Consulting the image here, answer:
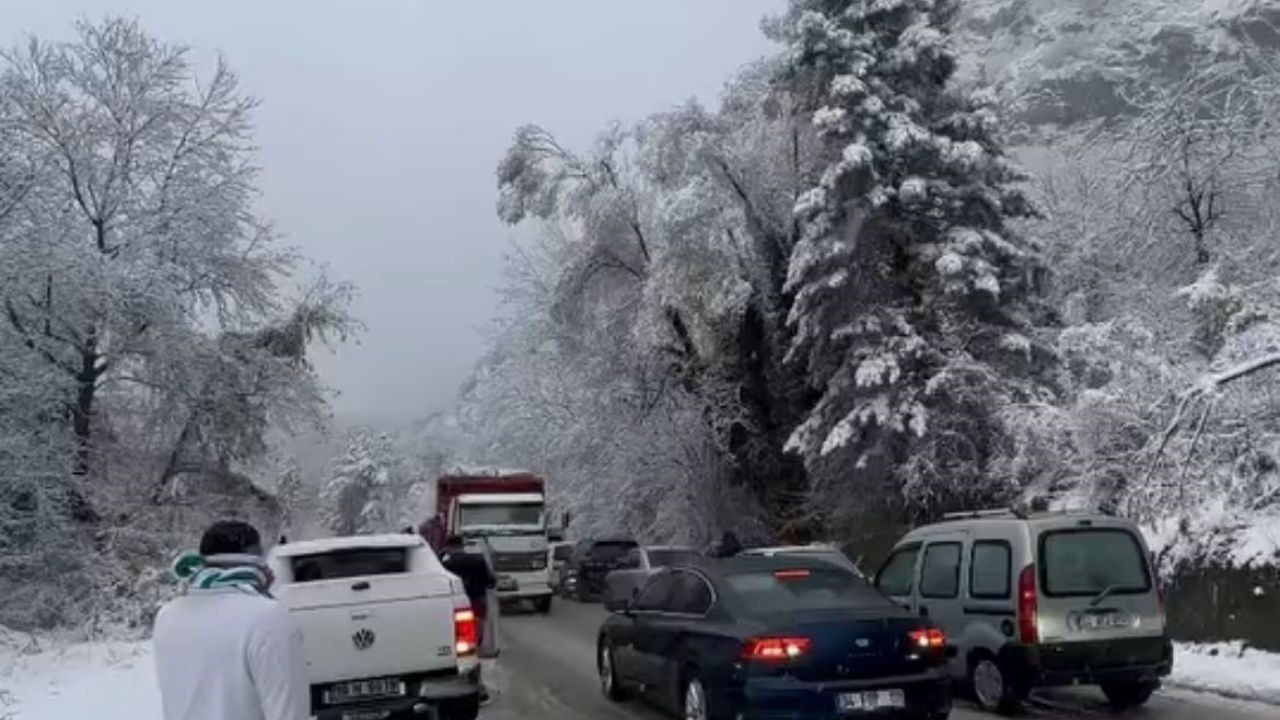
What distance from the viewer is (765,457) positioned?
3697cm

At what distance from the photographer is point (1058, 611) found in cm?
1218

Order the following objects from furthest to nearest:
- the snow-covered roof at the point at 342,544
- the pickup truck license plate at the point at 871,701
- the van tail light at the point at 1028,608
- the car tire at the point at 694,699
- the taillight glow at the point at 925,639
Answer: the van tail light at the point at 1028,608 < the snow-covered roof at the point at 342,544 < the car tire at the point at 694,699 < the taillight glow at the point at 925,639 < the pickup truck license plate at the point at 871,701

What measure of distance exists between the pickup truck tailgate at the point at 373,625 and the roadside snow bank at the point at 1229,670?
332 inches

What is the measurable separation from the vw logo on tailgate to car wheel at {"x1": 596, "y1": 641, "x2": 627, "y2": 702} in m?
Answer: 4.06

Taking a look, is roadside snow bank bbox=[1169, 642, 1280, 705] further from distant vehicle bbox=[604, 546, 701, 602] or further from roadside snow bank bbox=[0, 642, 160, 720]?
distant vehicle bbox=[604, 546, 701, 602]

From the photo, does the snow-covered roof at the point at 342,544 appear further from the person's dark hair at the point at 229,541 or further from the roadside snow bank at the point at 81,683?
the person's dark hair at the point at 229,541

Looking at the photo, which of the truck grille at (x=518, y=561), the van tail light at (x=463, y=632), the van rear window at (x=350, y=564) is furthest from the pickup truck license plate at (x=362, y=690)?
the truck grille at (x=518, y=561)

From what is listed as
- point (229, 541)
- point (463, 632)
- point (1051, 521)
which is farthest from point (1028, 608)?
point (229, 541)

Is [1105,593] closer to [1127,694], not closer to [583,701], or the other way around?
[1127,694]

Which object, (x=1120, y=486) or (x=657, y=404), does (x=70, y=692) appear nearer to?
(x=1120, y=486)

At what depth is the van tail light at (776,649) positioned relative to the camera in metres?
10.1

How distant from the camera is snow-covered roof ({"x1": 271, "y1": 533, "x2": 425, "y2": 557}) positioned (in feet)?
38.3

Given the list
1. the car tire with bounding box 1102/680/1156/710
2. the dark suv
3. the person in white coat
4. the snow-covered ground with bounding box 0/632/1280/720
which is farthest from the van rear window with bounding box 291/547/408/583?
the dark suv

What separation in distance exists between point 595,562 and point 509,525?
444 cm
